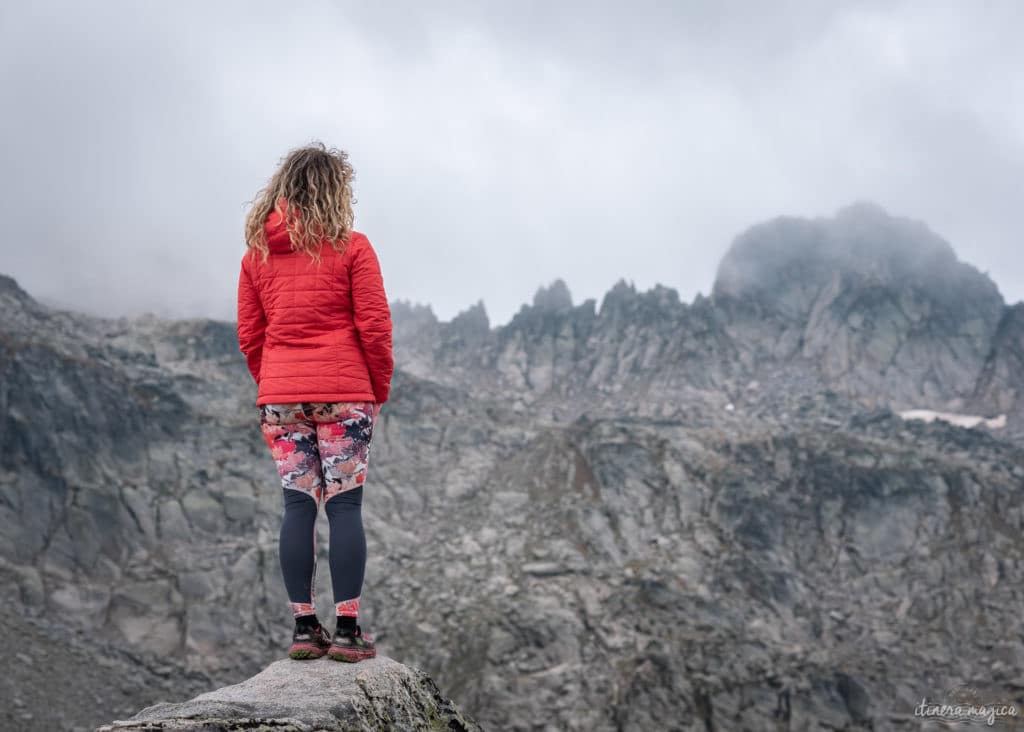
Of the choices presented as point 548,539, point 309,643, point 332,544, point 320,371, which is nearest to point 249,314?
point 320,371

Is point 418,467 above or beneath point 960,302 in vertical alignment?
beneath

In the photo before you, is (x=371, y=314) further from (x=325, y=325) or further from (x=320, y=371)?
(x=320, y=371)

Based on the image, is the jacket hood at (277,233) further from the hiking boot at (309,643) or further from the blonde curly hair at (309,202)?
the hiking boot at (309,643)

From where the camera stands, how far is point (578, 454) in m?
64.1

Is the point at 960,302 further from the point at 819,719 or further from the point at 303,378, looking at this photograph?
the point at 303,378

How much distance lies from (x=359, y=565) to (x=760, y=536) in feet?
187

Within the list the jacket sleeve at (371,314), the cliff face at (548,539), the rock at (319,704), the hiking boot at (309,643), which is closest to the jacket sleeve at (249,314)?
the jacket sleeve at (371,314)

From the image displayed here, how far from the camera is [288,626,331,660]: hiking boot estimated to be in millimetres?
6188

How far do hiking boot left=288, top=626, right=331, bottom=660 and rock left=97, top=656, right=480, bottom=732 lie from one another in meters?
0.06

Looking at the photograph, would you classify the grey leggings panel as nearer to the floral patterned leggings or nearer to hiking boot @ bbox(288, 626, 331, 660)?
the floral patterned leggings

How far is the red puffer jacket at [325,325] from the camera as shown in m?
6.06

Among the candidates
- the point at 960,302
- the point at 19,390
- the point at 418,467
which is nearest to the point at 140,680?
the point at 19,390

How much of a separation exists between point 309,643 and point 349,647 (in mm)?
357

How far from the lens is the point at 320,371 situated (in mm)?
6059
